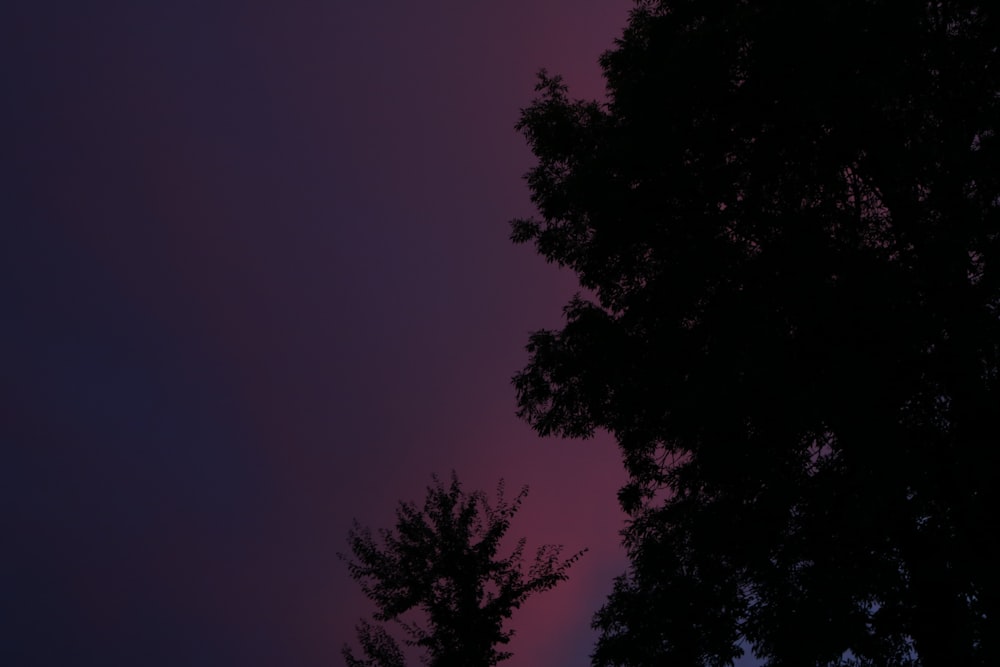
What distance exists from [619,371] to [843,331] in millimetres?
3486

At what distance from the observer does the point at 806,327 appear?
9320 millimetres

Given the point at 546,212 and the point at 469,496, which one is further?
the point at 469,496

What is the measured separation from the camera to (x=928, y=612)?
29.1 ft

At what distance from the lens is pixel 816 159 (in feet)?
34.1

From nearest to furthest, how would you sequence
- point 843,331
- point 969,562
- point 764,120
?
point 969,562
point 843,331
point 764,120

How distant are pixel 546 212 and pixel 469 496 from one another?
17322 mm

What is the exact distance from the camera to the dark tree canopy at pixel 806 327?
8.59 metres

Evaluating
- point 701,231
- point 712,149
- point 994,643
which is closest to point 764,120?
point 712,149

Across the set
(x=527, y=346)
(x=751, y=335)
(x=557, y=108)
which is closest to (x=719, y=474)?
(x=751, y=335)

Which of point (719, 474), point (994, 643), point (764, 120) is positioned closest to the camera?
point (994, 643)

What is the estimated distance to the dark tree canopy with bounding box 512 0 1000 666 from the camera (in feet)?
28.2

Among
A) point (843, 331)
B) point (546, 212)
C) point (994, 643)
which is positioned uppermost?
point (546, 212)

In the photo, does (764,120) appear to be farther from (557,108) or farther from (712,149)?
(557,108)

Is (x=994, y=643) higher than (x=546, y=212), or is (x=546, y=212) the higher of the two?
(x=546, y=212)
